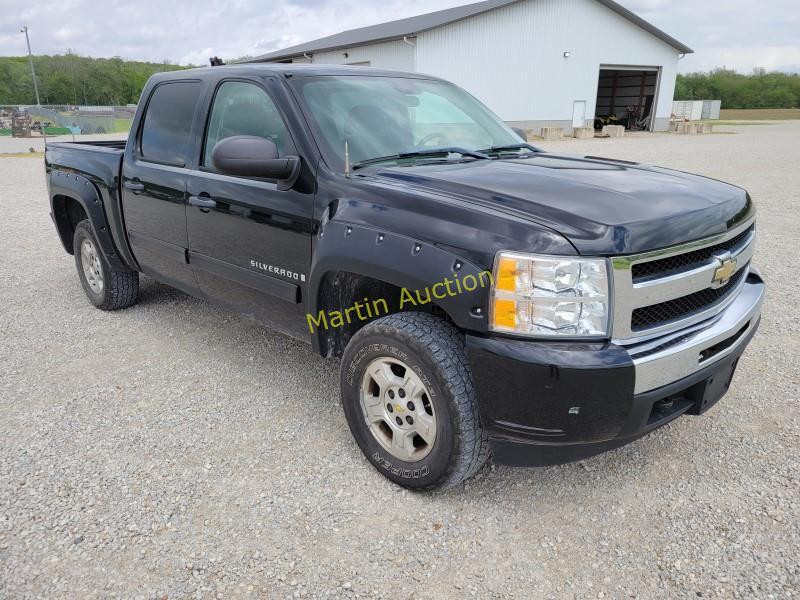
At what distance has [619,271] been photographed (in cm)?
222

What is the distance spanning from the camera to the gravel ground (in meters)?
2.30

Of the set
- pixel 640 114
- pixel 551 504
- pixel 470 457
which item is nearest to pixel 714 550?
pixel 551 504

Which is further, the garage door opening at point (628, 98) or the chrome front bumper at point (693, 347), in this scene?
the garage door opening at point (628, 98)

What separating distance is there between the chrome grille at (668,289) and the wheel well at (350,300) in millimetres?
880

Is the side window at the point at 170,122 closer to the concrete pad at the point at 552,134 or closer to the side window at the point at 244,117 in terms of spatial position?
the side window at the point at 244,117

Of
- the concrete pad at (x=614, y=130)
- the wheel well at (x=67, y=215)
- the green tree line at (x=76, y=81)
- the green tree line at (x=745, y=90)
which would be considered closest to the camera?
the wheel well at (x=67, y=215)

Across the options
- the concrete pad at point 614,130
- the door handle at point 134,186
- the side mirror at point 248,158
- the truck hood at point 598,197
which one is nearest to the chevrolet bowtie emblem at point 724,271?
the truck hood at point 598,197

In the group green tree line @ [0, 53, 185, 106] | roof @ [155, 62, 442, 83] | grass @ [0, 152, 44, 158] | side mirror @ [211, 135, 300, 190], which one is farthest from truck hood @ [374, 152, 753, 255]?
green tree line @ [0, 53, 185, 106]

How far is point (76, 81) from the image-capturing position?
71.4 meters

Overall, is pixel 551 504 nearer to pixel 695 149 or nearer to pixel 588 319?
pixel 588 319

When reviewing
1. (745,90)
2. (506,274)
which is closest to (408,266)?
(506,274)

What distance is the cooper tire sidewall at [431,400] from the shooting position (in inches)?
98.3

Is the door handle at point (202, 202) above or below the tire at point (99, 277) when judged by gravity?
above

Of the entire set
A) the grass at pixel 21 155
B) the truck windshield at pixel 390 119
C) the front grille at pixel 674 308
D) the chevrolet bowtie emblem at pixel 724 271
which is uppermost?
the truck windshield at pixel 390 119
